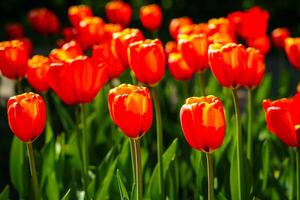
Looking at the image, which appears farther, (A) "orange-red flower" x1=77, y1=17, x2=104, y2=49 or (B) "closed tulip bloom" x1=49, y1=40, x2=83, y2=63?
(A) "orange-red flower" x1=77, y1=17, x2=104, y2=49

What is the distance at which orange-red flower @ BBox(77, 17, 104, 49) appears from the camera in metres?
3.71

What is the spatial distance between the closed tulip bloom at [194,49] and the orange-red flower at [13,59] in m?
0.70

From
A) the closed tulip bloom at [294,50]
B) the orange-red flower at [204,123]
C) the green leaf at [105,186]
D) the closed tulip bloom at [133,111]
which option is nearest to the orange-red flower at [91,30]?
the closed tulip bloom at [294,50]

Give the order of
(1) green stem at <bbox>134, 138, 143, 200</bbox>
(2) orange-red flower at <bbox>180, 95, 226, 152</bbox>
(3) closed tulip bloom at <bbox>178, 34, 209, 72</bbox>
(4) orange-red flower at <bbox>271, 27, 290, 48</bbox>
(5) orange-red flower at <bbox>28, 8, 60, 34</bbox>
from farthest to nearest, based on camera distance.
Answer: (5) orange-red flower at <bbox>28, 8, 60, 34</bbox>, (4) orange-red flower at <bbox>271, 27, 290, 48</bbox>, (3) closed tulip bloom at <bbox>178, 34, 209, 72</bbox>, (1) green stem at <bbox>134, 138, 143, 200</bbox>, (2) orange-red flower at <bbox>180, 95, 226, 152</bbox>

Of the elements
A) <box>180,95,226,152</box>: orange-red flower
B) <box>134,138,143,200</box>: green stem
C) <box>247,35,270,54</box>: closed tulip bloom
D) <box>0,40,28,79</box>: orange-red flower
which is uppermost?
<box>0,40,28,79</box>: orange-red flower

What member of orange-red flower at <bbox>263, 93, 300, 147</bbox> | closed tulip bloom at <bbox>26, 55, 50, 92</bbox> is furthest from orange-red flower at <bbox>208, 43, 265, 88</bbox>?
closed tulip bloom at <bbox>26, 55, 50, 92</bbox>

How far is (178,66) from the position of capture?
3283mm

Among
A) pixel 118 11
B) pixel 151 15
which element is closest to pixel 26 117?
pixel 151 15

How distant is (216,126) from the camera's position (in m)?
2.13

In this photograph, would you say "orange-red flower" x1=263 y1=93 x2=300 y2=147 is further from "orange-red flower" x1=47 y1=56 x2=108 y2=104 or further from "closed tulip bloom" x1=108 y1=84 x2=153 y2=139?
"orange-red flower" x1=47 y1=56 x2=108 y2=104

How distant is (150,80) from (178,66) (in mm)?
632

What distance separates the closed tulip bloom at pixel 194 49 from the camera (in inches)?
117

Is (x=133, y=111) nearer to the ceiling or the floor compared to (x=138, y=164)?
nearer to the ceiling

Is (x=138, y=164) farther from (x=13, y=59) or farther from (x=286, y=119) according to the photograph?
(x=13, y=59)
